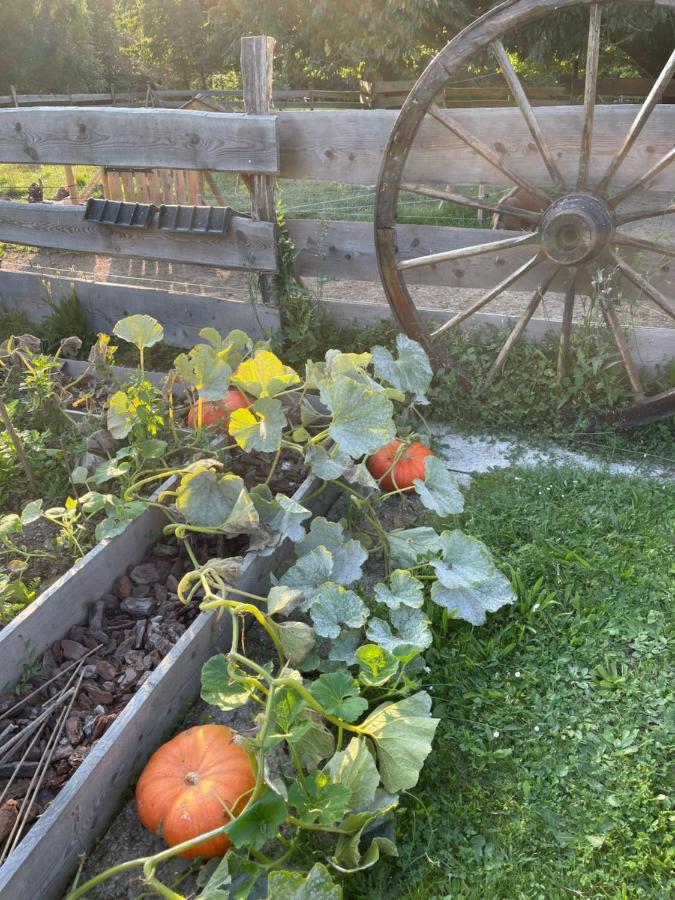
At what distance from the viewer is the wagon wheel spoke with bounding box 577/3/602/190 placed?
8.41ft

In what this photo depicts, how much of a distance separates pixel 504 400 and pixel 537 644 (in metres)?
1.40

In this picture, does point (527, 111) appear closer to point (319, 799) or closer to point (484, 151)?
point (484, 151)

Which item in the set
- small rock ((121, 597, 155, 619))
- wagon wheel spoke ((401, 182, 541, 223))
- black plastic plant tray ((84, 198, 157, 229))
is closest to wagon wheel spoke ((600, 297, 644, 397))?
wagon wheel spoke ((401, 182, 541, 223))

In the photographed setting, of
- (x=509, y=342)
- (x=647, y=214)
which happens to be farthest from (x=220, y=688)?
(x=647, y=214)

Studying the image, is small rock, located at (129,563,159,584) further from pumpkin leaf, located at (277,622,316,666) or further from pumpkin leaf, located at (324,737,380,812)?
pumpkin leaf, located at (324,737,380,812)

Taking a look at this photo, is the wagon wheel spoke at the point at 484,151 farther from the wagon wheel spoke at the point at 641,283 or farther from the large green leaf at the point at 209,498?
the large green leaf at the point at 209,498

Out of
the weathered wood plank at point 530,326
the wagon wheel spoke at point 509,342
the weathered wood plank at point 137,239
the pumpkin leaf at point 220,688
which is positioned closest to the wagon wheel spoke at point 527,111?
the wagon wheel spoke at point 509,342

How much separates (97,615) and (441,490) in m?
1.13

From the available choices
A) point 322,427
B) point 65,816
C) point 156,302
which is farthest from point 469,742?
point 156,302

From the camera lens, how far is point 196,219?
347 cm

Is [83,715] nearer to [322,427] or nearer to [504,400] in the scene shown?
[322,427]

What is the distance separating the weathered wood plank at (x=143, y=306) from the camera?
365 centimetres

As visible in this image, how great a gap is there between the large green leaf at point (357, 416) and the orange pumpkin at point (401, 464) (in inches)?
18.2

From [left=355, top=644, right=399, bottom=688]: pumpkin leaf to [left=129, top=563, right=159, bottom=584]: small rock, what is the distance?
0.80 metres
